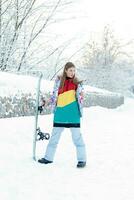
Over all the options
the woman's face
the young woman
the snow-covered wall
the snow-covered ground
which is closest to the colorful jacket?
the young woman

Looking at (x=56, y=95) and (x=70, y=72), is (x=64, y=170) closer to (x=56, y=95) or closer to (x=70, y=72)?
(x=56, y=95)

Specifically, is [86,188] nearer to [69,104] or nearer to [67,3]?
[69,104]

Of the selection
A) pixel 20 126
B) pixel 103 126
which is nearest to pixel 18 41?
pixel 103 126

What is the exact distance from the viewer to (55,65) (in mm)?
22219

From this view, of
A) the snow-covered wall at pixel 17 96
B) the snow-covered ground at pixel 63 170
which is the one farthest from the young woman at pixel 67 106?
the snow-covered wall at pixel 17 96

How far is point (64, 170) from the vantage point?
7812mm

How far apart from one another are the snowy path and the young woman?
37 centimetres

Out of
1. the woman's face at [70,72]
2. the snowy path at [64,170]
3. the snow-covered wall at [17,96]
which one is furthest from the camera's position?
the snow-covered wall at [17,96]

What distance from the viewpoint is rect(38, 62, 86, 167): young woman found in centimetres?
809

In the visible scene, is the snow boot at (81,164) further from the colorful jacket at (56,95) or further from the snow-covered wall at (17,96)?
the snow-covered wall at (17,96)

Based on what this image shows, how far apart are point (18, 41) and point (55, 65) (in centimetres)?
343

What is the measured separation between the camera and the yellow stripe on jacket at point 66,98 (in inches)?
320

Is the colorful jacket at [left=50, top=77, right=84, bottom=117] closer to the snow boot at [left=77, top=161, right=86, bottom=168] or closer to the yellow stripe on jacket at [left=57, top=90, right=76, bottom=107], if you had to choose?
the yellow stripe on jacket at [left=57, top=90, right=76, bottom=107]

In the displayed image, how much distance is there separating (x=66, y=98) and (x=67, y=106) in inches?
4.7
